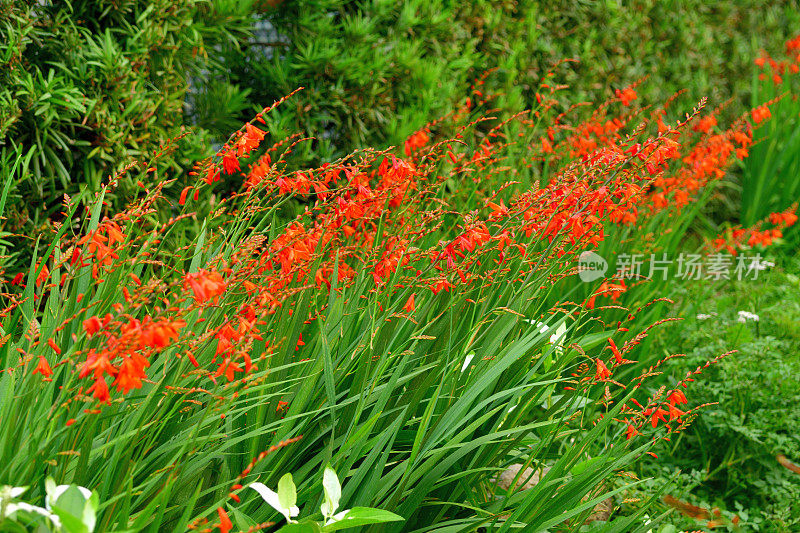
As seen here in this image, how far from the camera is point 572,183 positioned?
97.9 inches

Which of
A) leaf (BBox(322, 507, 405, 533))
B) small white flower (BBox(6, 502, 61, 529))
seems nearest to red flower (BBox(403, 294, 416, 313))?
leaf (BBox(322, 507, 405, 533))

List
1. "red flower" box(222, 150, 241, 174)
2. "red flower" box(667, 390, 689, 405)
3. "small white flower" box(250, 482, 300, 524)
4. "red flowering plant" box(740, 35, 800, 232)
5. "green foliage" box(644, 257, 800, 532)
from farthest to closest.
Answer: "red flowering plant" box(740, 35, 800, 232), "green foliage" box(644, 257, 800, 532), "red flower" box(667, 390, 689, 405), "red flower" box(222, 150, 241, 174), "small white flower" box(250, 482, 300, 524)

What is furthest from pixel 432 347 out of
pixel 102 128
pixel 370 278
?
pixel 102 128

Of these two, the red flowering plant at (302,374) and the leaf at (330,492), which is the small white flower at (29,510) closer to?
the red flowering plant at (302,374)

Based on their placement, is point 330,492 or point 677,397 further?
point 677,397

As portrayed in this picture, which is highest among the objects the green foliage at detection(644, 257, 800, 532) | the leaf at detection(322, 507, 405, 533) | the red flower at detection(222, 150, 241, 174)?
the red flower at detection(222, 150, 241, 174)

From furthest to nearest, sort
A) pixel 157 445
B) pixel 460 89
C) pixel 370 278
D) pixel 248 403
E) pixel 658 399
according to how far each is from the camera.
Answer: pixel 460 89, pixel 370 278, pixel 658 399, pixel 248 403, pixel 157 445

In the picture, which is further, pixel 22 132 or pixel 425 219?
pixel 22 132

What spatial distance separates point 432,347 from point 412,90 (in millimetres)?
2207

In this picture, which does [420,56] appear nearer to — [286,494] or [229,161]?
[229,161]

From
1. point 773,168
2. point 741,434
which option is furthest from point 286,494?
point 773,168

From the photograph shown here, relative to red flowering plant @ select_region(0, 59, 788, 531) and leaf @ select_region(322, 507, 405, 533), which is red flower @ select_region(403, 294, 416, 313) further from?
leaf @ select_region(322, 507, 405, 533)

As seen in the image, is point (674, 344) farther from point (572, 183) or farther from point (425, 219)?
point (425, 219)

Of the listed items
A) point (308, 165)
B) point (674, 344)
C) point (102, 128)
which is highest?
point (102, 128)
